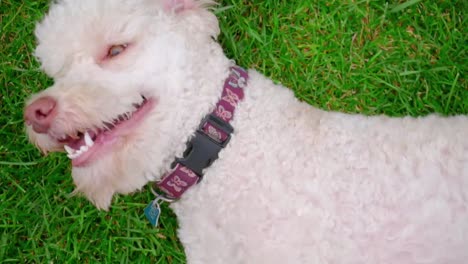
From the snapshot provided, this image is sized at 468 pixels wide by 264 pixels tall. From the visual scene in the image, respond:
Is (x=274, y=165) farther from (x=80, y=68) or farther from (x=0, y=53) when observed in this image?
(x=0, y=53)

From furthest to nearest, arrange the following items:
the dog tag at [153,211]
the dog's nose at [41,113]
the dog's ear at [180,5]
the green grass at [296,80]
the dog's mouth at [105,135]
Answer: the green grass at [296,80]
the dog tag at [153,211]
the dog's ear at [180,5]
the dog's mouth at [105,135]
the dog's nose at [41,113]

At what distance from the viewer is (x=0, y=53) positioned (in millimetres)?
3324

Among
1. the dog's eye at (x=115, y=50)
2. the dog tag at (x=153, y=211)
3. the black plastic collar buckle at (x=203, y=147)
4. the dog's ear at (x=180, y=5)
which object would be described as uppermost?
the dog's ear at (x=180, y=5)

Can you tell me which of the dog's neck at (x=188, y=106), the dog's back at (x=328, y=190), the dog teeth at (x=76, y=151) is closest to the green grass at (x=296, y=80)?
the dog's back at (x=328, y=190)

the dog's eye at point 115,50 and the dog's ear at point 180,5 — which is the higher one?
the dog's ear at point 180,5

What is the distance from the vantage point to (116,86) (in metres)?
2.03

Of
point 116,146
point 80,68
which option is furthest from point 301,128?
point 80,68

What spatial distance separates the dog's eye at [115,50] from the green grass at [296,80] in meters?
1.06

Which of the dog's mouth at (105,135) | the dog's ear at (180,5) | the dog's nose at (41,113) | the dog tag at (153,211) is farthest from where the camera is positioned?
the dog tag at (153,211)

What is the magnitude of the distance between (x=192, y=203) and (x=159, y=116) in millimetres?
437

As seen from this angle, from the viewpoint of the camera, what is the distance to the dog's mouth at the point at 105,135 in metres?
2.07

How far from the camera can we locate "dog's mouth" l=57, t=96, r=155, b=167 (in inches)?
81.6

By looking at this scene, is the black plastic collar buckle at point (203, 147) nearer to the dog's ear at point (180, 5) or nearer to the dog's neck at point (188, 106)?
the dog's neck at point (188, 106)

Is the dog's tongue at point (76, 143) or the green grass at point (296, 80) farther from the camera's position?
the green grass at point (296, 80)
